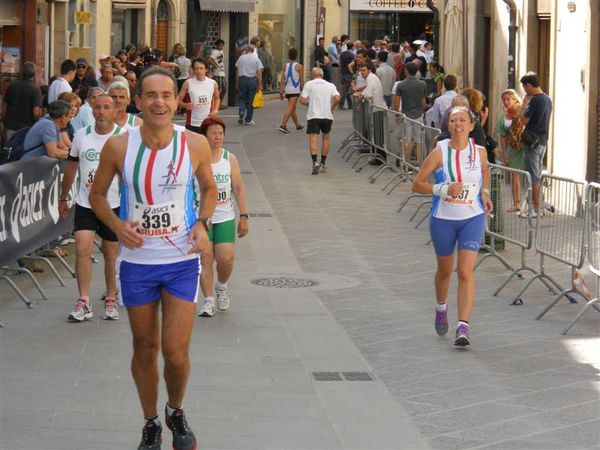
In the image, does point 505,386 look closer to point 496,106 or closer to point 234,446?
point 234,446

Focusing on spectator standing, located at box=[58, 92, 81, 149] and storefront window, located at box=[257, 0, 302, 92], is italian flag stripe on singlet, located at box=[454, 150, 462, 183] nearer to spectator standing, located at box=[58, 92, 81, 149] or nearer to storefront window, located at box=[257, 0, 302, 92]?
spectator standing, located at box=[58, 92, 81, 149]

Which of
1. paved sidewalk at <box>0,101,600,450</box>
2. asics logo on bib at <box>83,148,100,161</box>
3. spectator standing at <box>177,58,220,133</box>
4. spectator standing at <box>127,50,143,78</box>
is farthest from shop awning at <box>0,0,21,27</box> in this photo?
asics logo on bib at <box>83,148,100,161</box>

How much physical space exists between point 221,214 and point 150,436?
Result: 4124mm

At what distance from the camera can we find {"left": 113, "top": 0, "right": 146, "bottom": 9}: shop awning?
1442 inches

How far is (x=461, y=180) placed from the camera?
10.3 m

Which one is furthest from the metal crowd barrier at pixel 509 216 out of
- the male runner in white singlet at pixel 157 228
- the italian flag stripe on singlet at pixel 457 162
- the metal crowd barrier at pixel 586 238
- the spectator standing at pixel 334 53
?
the spectator standing at pixel 334 53

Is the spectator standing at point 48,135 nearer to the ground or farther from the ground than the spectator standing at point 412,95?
nearer to the ground

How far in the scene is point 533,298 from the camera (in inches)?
483

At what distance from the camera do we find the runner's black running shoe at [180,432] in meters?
6.86

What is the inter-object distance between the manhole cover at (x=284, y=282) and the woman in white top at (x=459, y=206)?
2.59 metres

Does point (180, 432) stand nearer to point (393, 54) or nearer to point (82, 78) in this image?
point (82, 78)

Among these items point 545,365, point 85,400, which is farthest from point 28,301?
point 545,365

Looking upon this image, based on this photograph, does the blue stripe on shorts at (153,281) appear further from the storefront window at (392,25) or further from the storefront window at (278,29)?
the storefront window at (392,25)

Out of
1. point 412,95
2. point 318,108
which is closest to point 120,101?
point 318,108
